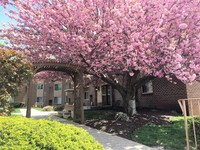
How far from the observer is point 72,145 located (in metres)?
3.21

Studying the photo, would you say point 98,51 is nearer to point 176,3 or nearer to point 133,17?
point 133,17

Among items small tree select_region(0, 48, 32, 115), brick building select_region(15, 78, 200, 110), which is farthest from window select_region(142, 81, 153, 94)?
small tree select_region(0, 48, 32, 115)

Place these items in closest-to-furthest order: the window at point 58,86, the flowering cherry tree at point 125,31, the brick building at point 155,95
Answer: the flowering cherry tree at point 125,31 < the brick building at point 155,95 < the window at point 58,86

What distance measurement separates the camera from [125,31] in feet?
27.6

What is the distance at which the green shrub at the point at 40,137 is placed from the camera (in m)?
3.08

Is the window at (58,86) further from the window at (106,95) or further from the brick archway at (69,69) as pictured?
the brick archway at (69,69)

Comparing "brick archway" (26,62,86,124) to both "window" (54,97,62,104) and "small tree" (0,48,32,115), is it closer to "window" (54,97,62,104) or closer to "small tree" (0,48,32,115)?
"small tree" (0,48,32,115)

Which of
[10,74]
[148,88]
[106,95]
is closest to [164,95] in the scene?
[148,88]

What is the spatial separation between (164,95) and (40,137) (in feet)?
40.4

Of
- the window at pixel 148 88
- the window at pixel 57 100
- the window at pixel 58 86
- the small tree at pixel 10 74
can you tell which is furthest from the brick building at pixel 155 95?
the window at pixel 58 86

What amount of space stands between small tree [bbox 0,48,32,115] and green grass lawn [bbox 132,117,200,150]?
462 centimetres

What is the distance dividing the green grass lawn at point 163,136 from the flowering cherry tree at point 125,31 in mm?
2145

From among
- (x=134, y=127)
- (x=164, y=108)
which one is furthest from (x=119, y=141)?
(x=164, y=108)

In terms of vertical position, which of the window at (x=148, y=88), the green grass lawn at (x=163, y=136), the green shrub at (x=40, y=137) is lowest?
the green grass lawn at (x=163, y=136)
